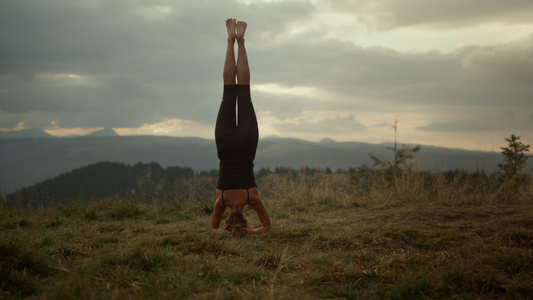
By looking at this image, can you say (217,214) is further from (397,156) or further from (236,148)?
(397,156)

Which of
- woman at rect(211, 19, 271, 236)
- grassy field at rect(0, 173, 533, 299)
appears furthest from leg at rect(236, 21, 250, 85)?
grassy field at rect(0, 173, 533, 299)

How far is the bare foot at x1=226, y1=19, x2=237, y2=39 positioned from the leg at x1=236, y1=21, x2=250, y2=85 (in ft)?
0.25

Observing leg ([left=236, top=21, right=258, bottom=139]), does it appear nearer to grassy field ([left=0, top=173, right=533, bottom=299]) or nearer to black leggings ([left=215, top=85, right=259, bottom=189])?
black leggings ([left=215, top=85, right=259, bottom=189])

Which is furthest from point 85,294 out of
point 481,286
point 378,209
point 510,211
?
point 510,211

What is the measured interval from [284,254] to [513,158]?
1006 cm

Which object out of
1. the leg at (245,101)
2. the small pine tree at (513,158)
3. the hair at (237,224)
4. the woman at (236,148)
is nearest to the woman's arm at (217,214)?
the woman at (236,148)

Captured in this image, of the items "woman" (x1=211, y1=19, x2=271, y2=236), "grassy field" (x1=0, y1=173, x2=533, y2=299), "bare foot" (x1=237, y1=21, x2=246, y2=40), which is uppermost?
"bare foot" (x1=237, y1=21, x2=246, y2=40)

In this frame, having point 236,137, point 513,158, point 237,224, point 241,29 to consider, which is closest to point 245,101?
point 236,137

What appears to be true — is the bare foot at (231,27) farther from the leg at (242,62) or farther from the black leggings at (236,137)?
the black leggings at (236,137)

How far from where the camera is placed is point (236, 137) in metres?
5.33

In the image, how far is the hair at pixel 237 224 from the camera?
498 centimetres

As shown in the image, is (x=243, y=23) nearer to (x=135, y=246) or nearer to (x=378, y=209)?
(x=135, y=246)

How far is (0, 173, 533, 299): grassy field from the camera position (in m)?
2.65

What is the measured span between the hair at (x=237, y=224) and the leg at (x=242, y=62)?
85.9 inches
